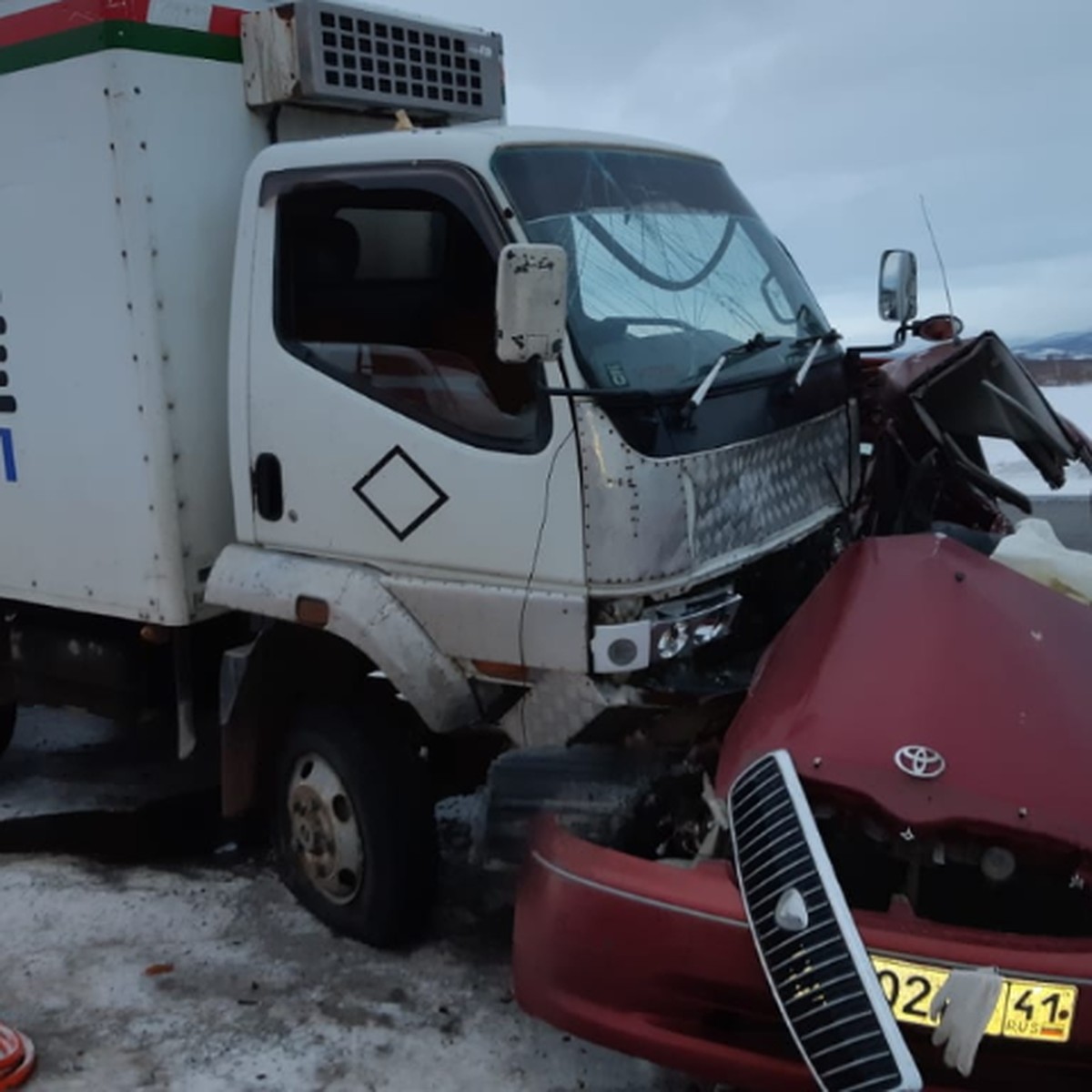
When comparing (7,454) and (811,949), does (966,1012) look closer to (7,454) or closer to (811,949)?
(811,949)

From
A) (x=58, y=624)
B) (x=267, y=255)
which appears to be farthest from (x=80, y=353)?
(x=58, y=624)

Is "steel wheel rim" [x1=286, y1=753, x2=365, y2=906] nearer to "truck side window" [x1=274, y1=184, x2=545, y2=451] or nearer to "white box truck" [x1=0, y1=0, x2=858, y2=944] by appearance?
"white box truck" [x1=0, y1=0, x2=858, y2=944]

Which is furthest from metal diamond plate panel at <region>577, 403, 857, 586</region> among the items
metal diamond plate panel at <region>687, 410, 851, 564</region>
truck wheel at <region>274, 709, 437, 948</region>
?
truck wheel at <region>274, 709, 437, 948</region>

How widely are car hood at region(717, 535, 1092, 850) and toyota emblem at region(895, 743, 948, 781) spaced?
1cm

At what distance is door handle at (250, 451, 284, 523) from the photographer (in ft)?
14.0

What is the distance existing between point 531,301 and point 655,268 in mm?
830

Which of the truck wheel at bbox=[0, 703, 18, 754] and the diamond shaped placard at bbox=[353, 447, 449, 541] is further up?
the diamond shaped placard at bbox=[353, 447, 449, 541]

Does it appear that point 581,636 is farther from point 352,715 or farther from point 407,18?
point 407,18

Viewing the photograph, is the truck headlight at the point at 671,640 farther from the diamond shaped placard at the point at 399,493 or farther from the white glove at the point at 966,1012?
the white glove at the point at 966,1012

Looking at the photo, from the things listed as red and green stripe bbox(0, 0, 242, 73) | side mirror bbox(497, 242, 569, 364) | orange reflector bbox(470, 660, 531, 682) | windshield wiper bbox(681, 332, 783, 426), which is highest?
red and green stripe bbox(0, 0, 242, 73)

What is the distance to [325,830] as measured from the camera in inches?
171

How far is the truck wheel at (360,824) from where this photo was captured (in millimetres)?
4176

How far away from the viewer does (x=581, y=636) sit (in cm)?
364

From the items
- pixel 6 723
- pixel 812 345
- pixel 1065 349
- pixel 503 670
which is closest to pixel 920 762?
pixel 503 670
